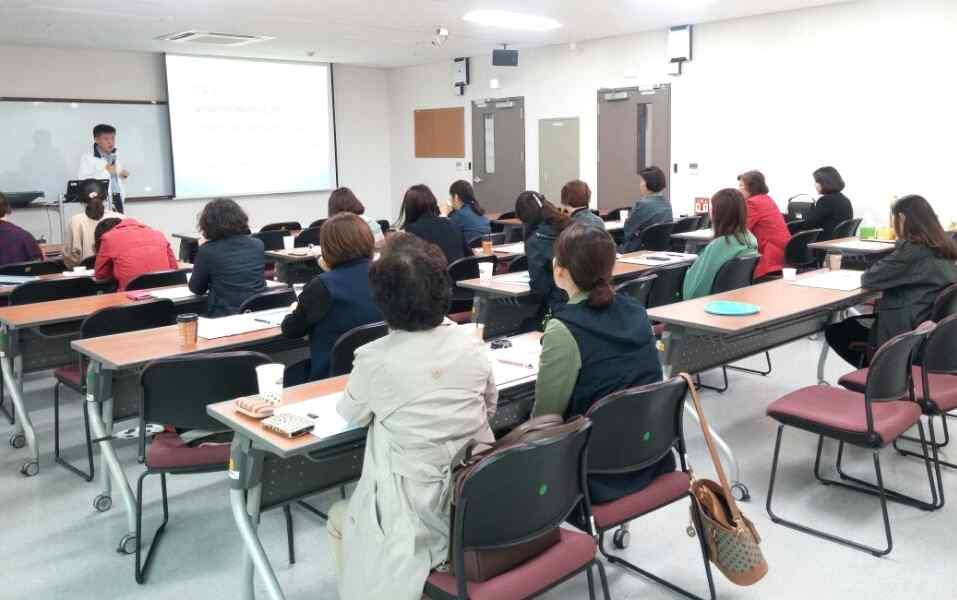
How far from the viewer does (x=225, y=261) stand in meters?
4.23

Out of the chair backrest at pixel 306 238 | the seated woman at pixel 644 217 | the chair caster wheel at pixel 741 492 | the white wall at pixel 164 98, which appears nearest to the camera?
the chair caster wheel at pixel 741 492

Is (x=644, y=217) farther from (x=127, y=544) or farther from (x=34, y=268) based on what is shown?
(x=127, y=544)

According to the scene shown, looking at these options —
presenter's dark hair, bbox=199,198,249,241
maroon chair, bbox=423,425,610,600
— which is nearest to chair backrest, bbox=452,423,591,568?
maroon chair, bbox=423,425,610,600

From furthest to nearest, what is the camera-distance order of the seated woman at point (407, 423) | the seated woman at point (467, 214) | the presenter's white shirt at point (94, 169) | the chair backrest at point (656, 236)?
1. the presenter's white shirt at point (94, 169)
2. the seated woman at point (467, 214)
3. the chair backrest at point (656, 236)
4. the seated woman at point (407, 423)

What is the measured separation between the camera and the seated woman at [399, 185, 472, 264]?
596 centimetres

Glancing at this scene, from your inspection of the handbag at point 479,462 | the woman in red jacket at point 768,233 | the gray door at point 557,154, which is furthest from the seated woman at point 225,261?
the gray door at point 557,154

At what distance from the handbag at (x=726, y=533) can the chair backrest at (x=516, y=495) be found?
1.73 feet

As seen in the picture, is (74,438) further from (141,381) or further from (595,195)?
(595,195)

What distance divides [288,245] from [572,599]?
16.0 ft

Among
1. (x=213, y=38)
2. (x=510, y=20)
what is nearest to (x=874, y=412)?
(x=510, y=20)

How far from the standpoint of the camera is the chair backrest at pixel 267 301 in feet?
13.0

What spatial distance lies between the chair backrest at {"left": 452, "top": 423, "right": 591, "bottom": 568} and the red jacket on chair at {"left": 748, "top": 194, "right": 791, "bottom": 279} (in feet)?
14.4

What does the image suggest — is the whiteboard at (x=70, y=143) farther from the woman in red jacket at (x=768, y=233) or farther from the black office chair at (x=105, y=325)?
the woman in red jacket at (x=768, y=233)

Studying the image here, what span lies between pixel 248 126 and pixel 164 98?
3.95 feet
